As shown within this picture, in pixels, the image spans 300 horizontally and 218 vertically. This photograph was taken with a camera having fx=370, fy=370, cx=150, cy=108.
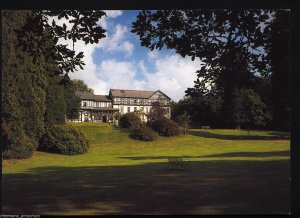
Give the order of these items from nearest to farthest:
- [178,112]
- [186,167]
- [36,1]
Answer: [36,1] < [186,167] < [178,112]

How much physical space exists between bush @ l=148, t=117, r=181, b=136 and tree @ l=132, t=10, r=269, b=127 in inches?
1113

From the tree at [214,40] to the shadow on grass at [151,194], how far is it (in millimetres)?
3585

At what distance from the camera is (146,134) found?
34.3 metres

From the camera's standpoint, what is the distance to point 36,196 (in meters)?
11.5

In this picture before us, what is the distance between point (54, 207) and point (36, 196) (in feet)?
6.18

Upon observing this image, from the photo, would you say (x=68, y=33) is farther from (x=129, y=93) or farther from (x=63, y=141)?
(x=129, y=93)

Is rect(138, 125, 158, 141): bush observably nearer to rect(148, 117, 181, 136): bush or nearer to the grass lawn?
rect(148, 117, 181, 136): bush

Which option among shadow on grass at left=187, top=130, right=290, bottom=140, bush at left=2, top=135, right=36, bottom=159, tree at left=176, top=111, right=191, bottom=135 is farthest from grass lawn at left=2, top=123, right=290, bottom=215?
shadow on grass at left=187, top=130, right=290, bottom=140

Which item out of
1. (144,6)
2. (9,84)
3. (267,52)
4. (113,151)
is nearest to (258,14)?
(267,52)

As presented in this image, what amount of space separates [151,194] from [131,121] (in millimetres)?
24564

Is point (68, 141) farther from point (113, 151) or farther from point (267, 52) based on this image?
point (267, 52)

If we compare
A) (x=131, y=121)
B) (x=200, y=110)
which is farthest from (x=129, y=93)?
(x=200, y=110)

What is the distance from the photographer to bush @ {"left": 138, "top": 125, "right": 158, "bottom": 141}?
34281 millimetres

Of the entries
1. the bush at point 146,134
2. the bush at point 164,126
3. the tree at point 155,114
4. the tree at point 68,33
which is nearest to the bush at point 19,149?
the bush at point 146,134
